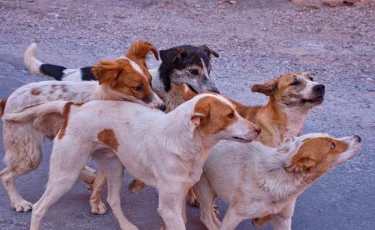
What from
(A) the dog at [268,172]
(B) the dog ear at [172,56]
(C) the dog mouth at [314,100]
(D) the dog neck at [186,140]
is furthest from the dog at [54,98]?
(C) the dog mouth at [314,100]

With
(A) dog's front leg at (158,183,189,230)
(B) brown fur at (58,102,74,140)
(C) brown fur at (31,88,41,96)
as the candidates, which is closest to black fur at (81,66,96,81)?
(C) brown fur at (31,88,41,96)

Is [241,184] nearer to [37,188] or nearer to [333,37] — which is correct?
[37,188]

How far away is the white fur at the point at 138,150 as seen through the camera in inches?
197

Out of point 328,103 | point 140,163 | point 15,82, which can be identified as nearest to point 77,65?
point 15,82

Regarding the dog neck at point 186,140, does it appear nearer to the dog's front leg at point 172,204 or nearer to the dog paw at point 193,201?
the dog's front leg at point 172,204

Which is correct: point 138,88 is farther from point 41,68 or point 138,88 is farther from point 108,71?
point 41,68

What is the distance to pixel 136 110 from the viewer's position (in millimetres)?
5457

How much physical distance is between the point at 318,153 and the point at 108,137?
1.75 m

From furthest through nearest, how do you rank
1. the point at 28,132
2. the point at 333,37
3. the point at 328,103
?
the point at 333,37
the point at 328,103
the point at 28,132

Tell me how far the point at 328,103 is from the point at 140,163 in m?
4.77

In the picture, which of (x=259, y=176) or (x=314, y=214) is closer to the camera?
(x=259, y=176)

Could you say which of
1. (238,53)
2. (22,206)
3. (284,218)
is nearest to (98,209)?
(22,206)

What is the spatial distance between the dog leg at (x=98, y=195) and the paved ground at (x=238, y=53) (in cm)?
7

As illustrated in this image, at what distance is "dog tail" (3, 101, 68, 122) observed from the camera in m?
5.62
